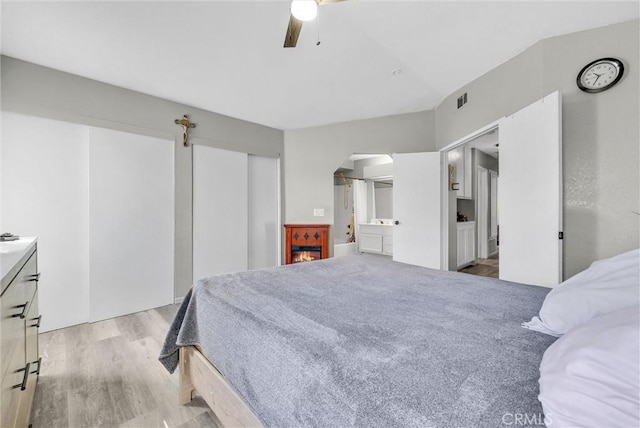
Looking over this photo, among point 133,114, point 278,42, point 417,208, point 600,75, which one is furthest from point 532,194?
point 133,114

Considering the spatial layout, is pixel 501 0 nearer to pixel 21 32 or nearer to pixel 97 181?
pixel 21 32

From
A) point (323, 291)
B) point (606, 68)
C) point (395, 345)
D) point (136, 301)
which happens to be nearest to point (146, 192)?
point (136, 301)

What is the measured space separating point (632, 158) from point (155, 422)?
334 cm

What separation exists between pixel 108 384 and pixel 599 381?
2382 millimetres

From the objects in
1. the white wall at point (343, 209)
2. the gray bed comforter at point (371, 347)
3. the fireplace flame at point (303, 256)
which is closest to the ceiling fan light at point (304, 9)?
the gray bed comforter at point (371, 347)

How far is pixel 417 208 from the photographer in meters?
3.68

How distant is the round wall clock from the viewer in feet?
5.90

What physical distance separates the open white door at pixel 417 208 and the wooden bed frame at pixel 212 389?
2.98m

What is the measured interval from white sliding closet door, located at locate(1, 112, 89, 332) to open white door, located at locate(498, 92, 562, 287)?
4062 millimetres

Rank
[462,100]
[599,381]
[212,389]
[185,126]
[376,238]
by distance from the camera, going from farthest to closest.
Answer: [376,238]
[185,126]
[462,100]
[212,389]
[599,381]

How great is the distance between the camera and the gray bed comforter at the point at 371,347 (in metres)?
0.57

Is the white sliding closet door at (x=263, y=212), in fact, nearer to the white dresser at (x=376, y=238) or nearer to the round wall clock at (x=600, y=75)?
the white dresser at (x=376, y=238)

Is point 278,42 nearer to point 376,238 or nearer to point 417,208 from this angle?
point 417,208

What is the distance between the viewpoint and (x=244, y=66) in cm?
250
